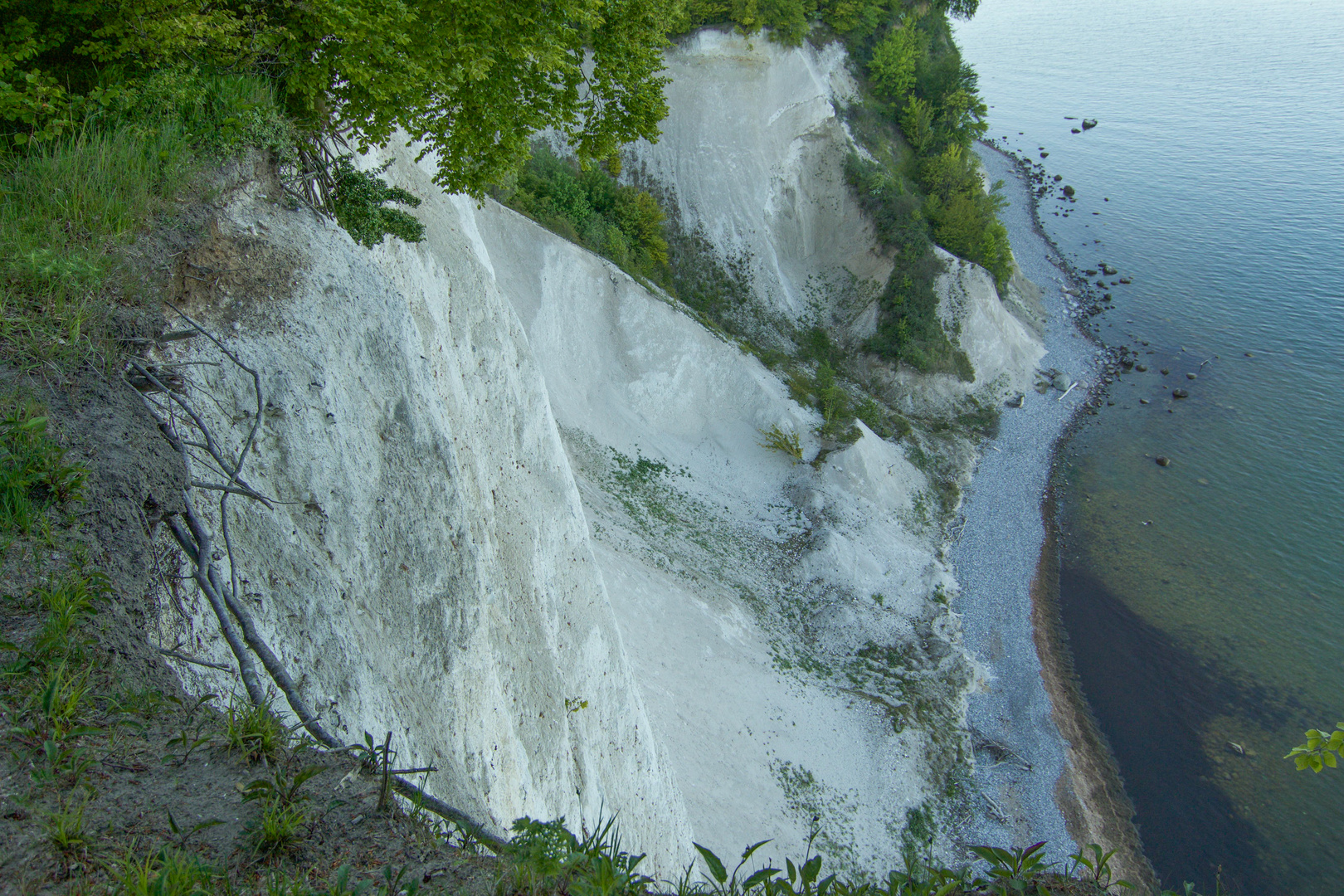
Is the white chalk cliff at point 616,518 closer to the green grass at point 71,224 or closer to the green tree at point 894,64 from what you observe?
the green grass at point 71,224

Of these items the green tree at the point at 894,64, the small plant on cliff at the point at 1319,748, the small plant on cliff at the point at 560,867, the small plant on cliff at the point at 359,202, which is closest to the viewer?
the small plant on cliff at the point at 560,867

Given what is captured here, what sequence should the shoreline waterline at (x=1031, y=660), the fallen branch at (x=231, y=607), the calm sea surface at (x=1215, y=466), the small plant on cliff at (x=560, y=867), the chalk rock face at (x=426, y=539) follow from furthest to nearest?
the calm sea surface at (x=1215, y=466) → the shoreline waterline at (x=1031, y=660) → the chalk rock face at (x=426, y=539) → the fallen branch at (x=231, y=607) → the small plant on cliff at (x=560, y=867)

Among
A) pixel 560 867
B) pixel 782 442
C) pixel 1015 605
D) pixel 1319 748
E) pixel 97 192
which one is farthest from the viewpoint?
pixel 782 442

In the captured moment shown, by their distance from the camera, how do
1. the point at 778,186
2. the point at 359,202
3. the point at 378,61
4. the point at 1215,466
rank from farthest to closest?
the point at 778,186 → the point at 1215,466 → the point at 359,202 → the point at 378,61

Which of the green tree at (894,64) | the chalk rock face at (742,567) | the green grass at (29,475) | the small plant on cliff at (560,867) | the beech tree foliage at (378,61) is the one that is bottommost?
the chalk rock face at (742,567)

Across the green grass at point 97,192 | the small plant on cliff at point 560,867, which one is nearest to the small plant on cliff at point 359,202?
the green grass at point 97,192

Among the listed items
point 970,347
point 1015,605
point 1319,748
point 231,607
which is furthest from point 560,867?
point 970,347

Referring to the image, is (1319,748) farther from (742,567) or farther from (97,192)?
(742,567)

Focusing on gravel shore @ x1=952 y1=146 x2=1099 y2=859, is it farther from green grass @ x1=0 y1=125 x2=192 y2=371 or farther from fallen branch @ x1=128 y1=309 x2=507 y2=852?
green grass @ x1=0 y1=125 x2=192 y2=371
